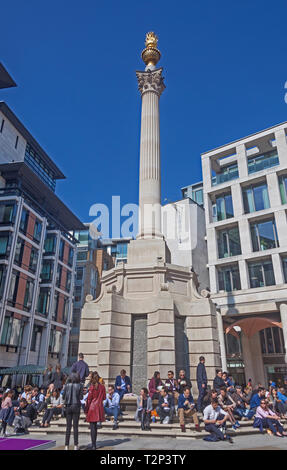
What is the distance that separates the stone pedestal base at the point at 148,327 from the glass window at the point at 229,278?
22353 mm

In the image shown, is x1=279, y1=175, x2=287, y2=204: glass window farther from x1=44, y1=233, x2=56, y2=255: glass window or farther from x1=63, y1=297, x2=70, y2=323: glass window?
x1=63, y1=297, x2=70, y2=323: glass window

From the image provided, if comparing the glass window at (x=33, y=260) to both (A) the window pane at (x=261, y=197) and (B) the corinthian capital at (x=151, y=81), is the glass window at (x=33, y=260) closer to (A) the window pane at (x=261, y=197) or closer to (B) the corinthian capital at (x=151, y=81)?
(A) the window pane at (x=261, y=197)

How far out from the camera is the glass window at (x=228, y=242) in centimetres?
3968

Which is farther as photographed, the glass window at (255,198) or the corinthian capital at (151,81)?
the glass window at (255,198)

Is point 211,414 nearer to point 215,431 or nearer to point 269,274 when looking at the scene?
point 215,431

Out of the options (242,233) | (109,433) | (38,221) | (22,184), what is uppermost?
(22,184)

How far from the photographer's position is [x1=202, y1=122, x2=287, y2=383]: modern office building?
116 ft

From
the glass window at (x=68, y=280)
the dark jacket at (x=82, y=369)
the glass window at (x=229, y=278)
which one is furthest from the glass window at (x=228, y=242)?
the dark jacket at (x=82, y=369)

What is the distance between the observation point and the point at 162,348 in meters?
14.2

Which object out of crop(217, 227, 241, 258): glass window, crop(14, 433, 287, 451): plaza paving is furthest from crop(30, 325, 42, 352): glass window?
crop(14, 433, 287, 451): plaza paving

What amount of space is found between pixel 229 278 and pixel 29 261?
27208mm

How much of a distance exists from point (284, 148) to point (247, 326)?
2045 cm
